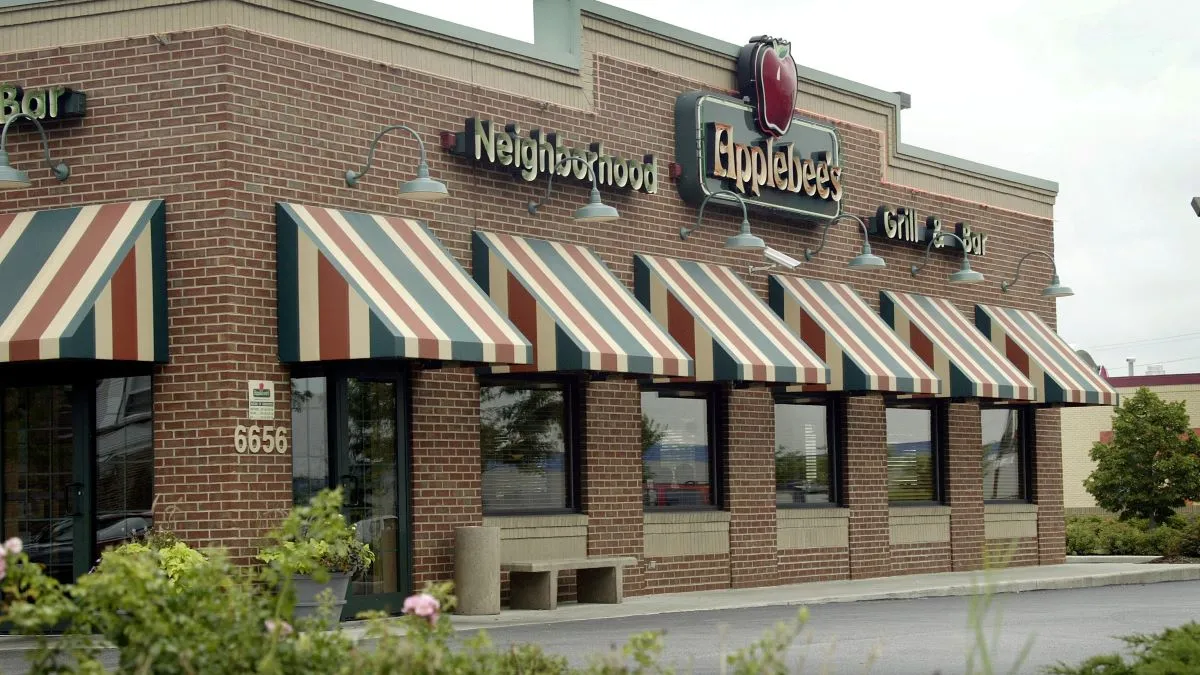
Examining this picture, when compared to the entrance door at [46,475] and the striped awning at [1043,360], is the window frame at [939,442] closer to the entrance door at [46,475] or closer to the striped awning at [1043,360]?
the striped awning at [1043,360]

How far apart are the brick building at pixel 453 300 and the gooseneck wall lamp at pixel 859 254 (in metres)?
0.07

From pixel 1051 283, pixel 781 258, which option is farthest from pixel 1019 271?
pixel 781 258

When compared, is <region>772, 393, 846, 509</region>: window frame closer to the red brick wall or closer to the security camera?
the security camera

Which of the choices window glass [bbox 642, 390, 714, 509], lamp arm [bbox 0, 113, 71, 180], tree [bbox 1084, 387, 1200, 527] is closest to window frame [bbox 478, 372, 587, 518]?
window glass [bbox 642, 390, 714, 509]

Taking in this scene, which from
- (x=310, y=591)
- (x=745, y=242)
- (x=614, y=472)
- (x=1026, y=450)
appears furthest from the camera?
(x=1026, y=450)

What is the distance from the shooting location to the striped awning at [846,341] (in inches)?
970

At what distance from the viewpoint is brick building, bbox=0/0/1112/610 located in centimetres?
1762

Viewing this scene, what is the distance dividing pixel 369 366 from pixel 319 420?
0.77m

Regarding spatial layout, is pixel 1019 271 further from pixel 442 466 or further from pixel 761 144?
pixel 442 466

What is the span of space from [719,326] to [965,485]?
8.37 meters

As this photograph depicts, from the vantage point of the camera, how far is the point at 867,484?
2681cm

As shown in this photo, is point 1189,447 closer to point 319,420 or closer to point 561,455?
point 561,455

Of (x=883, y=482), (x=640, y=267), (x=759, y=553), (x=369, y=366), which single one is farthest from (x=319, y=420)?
(x=883, y=482)

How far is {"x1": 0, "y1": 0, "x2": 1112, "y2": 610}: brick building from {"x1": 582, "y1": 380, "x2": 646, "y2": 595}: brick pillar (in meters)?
0.04
